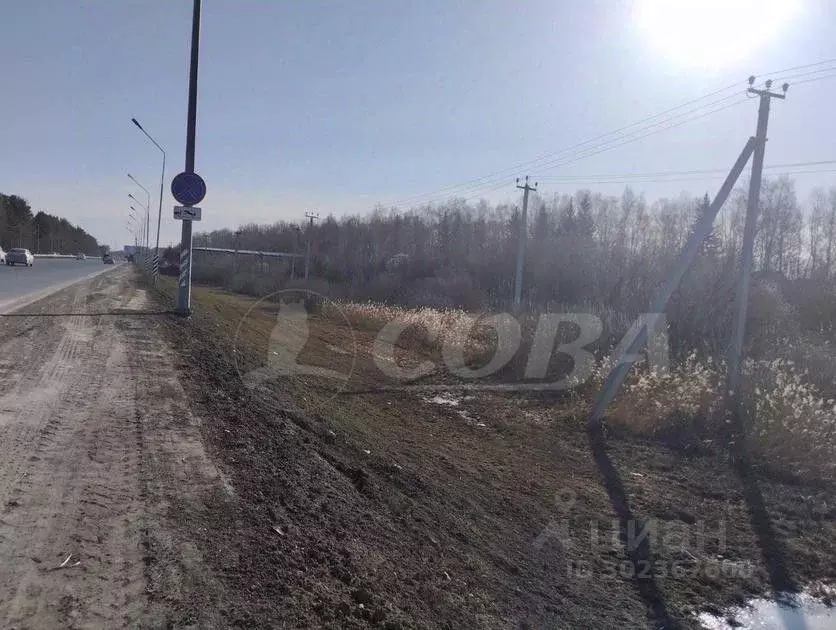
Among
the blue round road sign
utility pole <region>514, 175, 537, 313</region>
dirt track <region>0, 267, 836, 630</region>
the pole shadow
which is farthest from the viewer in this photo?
utility pole <region>514, 175, 537, 313</region>

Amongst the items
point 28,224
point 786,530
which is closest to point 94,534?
point 786,530

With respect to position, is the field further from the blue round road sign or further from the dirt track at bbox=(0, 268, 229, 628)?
the blue round road sign

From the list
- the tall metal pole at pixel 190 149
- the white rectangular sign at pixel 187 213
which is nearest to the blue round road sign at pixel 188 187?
the white rectangular sign at pixel 187 213

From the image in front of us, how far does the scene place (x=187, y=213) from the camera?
14359 mm

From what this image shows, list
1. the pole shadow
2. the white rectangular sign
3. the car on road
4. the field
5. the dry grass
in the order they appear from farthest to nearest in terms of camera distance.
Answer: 1. the car on road
2. the white rectangular sign
3. the dry grass
4. the pole shadow
5. the field

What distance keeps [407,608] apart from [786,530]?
14.1 ft

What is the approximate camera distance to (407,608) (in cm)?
359

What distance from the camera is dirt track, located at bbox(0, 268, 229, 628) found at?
3.16 m

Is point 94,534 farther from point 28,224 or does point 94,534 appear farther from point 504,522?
point 28,224

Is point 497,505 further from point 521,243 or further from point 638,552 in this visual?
point 521,243

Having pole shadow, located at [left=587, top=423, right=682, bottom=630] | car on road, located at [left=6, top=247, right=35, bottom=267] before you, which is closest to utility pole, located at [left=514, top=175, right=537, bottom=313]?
pole shadow, located at [left=587, top=423, right=682, bottom=630]

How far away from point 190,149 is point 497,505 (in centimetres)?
1184

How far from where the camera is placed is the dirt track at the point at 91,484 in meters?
3.16

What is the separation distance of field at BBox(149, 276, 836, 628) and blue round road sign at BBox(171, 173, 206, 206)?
13.6ft
